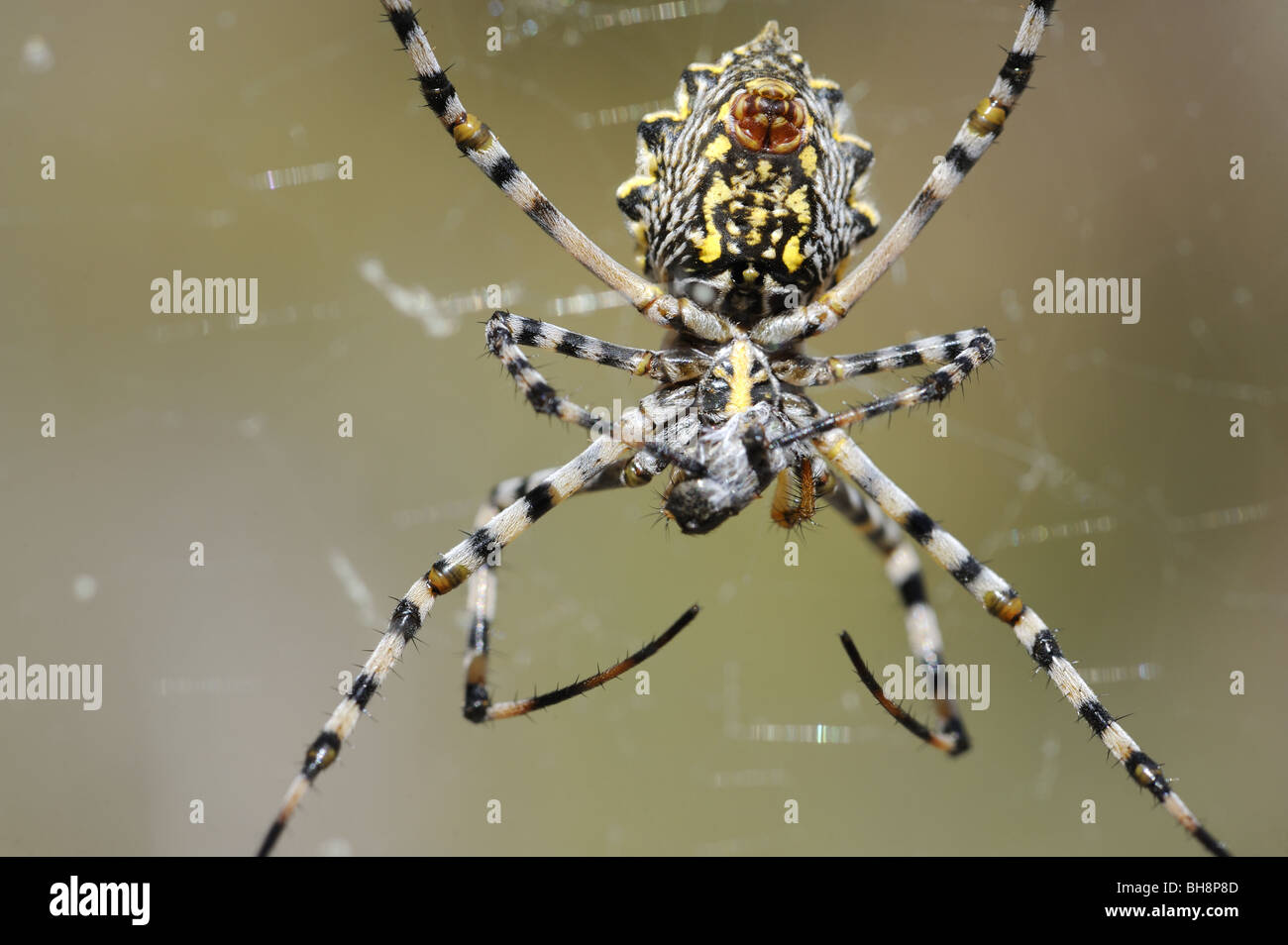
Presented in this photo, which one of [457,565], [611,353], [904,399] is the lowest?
[457,565]

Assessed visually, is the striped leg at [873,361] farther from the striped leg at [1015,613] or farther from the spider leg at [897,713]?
the spider leg at [897,713]

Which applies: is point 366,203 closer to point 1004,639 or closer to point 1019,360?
point 1019,360

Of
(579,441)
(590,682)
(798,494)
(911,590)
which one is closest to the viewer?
(798,494)

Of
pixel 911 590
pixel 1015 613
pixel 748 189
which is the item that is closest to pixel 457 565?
pixel 748 189

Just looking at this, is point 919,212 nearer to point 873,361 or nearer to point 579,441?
point 873,361

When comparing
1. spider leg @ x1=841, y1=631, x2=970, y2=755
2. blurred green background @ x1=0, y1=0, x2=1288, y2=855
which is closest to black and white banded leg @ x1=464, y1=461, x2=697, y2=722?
spider leg @ x1=841, y1=631, x2=970, y2=755

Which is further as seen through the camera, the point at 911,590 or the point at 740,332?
the point at 911,590
